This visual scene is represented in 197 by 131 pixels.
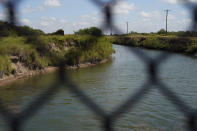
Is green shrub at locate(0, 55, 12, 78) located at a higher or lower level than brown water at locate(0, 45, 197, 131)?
higher

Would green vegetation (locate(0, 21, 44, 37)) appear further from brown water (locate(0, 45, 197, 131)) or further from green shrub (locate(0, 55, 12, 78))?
green shrub (locate(0, 55, 12, 78))

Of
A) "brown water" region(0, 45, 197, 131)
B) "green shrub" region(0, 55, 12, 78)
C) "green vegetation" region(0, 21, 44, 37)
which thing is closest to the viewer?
"green vegetation" region(0, 21, 44, 37)

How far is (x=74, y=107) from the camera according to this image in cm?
454

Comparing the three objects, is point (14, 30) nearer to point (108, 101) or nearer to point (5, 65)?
point (108, 101)

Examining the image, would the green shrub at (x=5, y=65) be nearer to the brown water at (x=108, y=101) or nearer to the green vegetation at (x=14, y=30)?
the brown water at (x=108, y=101)

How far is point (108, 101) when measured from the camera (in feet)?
15.8

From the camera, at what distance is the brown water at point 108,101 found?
3.79 m

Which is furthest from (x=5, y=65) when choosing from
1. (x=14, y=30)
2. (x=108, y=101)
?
(x=14, y=30)

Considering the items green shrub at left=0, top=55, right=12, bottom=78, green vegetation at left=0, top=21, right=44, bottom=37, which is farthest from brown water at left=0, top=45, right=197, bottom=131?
green vegetation at left=0, top=21, right=44, bottom=37

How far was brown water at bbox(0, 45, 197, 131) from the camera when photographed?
3787 millimetres

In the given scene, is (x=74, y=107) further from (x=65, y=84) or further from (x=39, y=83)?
(x=65, y=84)

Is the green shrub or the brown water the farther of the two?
the green shrub

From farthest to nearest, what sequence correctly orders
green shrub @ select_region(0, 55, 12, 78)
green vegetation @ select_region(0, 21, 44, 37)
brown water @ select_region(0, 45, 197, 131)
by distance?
green shrub @ select_region(0, 55, 12, 78)
brown water @ select_region(0, 45, 197, 131)
green vegetation @ select_region(0, 21, 44, 37)

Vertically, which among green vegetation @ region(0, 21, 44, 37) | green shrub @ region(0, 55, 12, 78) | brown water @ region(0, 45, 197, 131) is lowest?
brown water @ region(0, 45, 197, 131)
